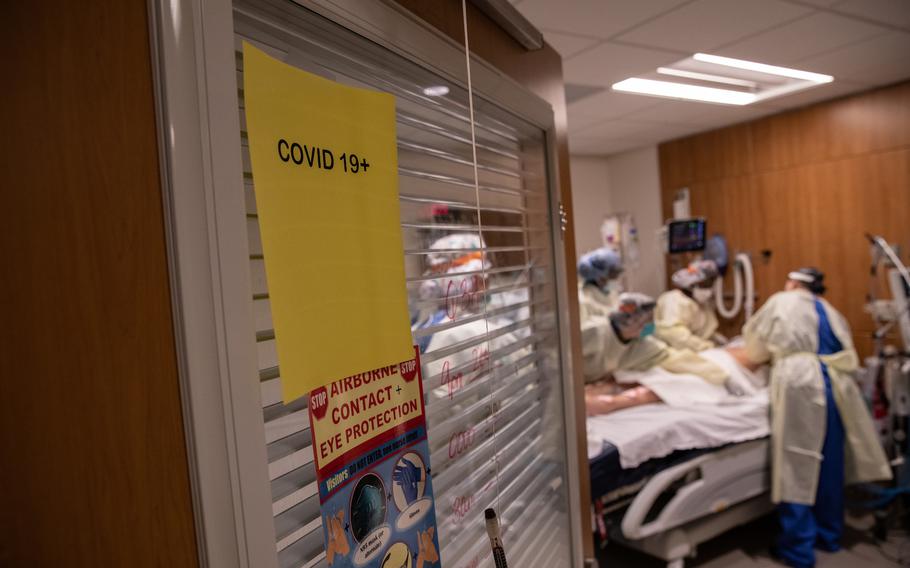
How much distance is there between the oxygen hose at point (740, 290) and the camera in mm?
4660

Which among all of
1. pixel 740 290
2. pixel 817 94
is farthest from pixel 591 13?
pixel 740 290

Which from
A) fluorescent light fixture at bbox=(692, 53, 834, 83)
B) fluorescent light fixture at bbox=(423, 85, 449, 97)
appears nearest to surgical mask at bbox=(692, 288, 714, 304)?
fluorescent light fixture at bbox=(692, 53, 834, 83)

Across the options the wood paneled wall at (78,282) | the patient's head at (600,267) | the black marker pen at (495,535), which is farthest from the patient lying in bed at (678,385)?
the wood paneled wall at (78,282)

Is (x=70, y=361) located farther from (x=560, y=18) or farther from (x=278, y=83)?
(x=560, y=18)

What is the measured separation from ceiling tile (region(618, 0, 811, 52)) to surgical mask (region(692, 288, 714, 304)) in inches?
90.9

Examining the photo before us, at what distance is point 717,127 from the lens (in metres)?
4.83

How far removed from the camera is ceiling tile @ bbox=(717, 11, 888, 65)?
8.65 ft

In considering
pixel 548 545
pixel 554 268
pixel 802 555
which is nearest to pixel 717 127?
pixel 802 555

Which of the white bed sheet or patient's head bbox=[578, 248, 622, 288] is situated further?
patient's head bbox=[578, 248, 622, 288]

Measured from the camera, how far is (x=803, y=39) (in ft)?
9.28

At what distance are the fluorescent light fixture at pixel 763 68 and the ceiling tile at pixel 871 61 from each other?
77mm

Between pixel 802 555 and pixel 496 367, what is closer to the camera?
pixel 496 367

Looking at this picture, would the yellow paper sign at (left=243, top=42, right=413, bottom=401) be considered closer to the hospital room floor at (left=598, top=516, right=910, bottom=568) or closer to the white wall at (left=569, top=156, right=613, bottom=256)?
the hospital room floor at (left=598, top=516, right=910, bottom=568)

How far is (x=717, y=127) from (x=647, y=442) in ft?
11.0
